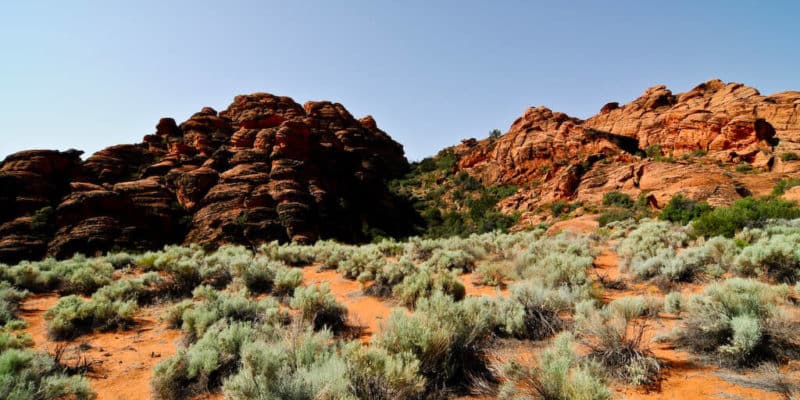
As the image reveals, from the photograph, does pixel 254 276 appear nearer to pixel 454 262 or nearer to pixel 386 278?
pixel 386 278

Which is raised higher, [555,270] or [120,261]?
[555,270]

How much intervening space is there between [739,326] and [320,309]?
5.75m

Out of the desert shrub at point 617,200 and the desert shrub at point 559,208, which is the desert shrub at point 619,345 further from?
the desert shrub at point 559,208

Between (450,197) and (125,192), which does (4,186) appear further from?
(450,197)

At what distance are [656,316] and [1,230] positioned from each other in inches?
1645

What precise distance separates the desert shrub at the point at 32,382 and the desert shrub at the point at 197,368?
0.68 m

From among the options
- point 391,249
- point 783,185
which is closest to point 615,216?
point 783,185

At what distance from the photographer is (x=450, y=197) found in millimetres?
51125

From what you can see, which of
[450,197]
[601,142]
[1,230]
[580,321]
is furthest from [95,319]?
[601,142]

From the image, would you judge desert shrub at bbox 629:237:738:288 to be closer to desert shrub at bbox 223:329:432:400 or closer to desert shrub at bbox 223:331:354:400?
desert shrub at bbox 223:329:432:400

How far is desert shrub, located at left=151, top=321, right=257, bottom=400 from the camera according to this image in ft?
13.0

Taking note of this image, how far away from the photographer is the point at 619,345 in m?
3.90

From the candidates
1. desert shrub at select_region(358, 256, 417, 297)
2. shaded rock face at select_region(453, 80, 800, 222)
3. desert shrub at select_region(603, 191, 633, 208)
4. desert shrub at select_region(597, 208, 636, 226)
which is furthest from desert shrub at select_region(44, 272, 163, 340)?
shaded rock face at select_region(453, 80, 800, 222)

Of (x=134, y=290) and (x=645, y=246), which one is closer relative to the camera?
(x=134, y=290)
